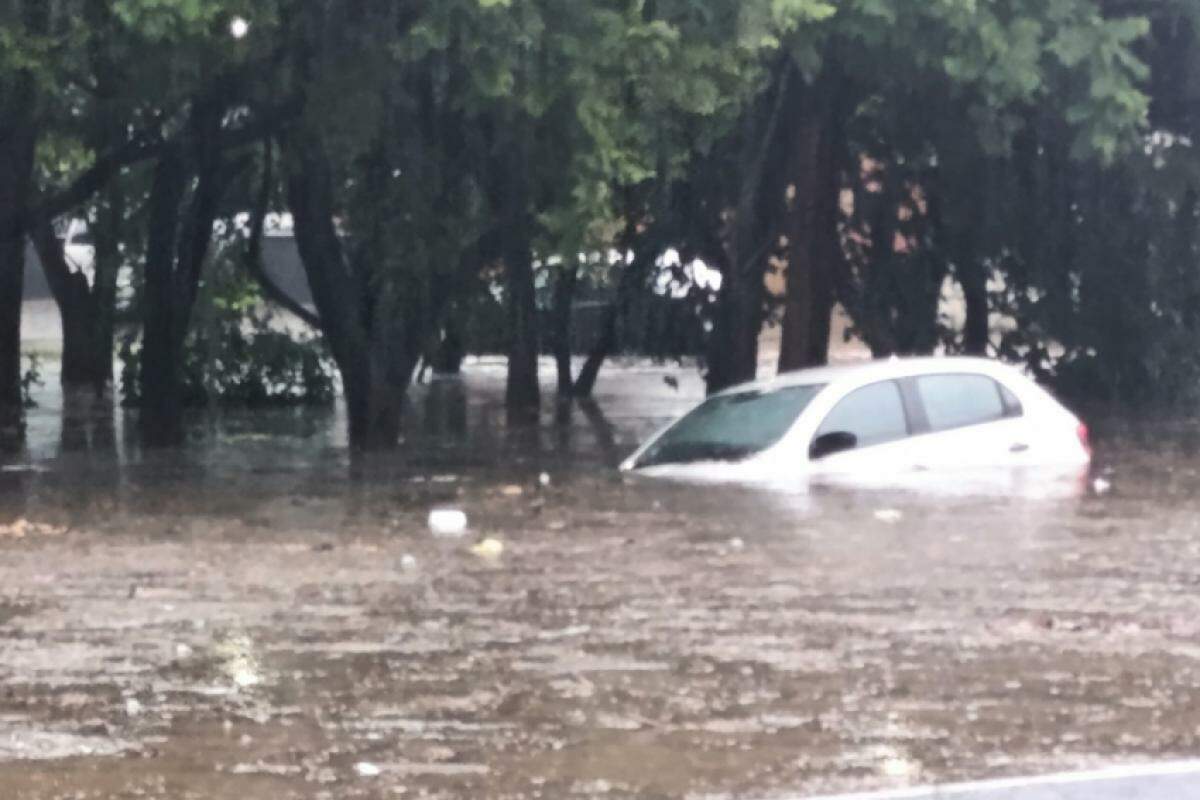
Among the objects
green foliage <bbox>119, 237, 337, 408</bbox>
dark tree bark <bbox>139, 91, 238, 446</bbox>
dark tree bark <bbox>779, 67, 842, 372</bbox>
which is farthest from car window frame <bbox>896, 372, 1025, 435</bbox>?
green foliage <bbox>119, 237, 337, 408</bbox>

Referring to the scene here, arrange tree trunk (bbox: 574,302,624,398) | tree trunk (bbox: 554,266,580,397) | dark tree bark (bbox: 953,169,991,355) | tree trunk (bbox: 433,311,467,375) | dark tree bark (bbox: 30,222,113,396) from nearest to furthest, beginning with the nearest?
dark tree bark (bbox: 953,169,991,355)
tree trunk (bbox: 433,311,467,375)
dark tree bark (bbox: 30,222,113,396)
tree trunk (bbox: 554,266,580,397)
tree trunk (bbox: 574,302,624,398)

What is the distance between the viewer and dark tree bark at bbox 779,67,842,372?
73.7 ft

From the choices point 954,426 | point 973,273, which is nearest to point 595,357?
point 973,273

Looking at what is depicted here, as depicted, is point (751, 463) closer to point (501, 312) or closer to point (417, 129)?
point (417, 129)

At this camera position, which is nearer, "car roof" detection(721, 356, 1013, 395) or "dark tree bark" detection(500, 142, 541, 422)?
"car roof" detection(721, 356, 1013, 395)

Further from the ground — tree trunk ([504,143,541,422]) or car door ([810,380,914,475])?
tree trunk ([504,143,541,422])

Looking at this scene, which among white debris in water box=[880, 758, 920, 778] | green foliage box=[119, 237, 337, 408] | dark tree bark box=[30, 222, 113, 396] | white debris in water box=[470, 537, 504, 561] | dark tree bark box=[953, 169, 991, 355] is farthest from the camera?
dark tree bark box=[30, 222, 113, 396]

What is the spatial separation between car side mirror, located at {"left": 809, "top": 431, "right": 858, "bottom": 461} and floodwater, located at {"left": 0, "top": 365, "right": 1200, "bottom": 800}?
1.74ft

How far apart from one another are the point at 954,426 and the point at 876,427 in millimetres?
587

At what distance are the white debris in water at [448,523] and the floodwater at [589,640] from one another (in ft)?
0.37

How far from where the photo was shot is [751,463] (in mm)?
14016

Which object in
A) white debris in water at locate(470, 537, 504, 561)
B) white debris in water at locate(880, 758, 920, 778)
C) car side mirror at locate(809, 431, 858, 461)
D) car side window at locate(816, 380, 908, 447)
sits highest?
car side window at locate(816, 380, 908, 447)

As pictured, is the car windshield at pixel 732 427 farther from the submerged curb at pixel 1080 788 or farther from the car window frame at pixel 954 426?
the submerged curb at pixel 1080 788

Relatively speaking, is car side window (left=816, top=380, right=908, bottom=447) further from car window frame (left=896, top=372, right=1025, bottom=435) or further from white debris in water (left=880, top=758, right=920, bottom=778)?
white debris in water (left=880, top=758, right=920, bottom=778)
